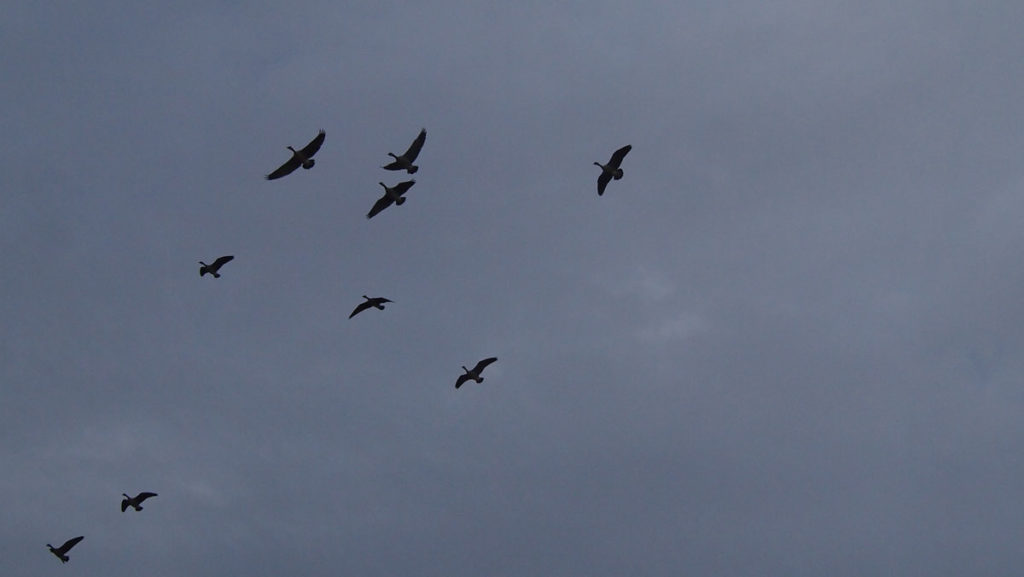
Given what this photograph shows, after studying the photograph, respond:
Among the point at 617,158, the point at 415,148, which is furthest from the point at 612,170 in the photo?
the point at 415,148

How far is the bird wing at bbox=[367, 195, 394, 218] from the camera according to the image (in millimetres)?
62219

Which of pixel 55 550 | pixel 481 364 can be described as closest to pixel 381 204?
pixel 481 364

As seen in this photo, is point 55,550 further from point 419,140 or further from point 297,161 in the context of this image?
point 419,140

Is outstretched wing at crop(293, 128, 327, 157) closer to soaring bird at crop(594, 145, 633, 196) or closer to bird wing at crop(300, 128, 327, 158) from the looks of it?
bird wing at crop(300, 128, 327, 158)

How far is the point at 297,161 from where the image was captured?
6116cm

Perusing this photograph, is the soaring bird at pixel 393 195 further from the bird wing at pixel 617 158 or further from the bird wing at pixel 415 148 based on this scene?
the bird wing at pixel 617 158

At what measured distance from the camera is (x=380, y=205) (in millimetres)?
62969

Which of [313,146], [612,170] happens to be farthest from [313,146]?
[612,170]

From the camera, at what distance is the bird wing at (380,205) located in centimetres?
6222

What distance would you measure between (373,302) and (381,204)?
638cm

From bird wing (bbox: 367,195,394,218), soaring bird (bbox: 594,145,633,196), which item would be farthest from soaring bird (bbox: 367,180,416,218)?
soaring bird (bbox: 594,145,633,196)

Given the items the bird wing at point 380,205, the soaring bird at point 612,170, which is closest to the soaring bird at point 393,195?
the bird wing at point 380,205

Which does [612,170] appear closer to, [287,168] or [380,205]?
[380,205]

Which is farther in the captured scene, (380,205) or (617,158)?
(380,205)
